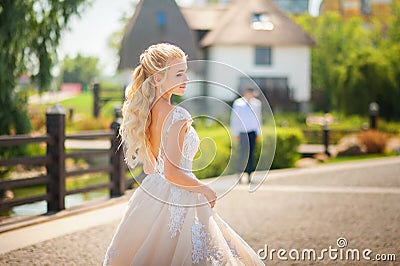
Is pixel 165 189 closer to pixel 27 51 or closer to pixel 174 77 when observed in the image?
pixel 174 77

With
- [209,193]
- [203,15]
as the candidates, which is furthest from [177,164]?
[203,15]

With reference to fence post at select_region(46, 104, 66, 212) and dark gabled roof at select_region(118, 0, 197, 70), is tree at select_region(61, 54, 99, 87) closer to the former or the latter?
dark gabled roof at select_region(118, 0, 197, 70)

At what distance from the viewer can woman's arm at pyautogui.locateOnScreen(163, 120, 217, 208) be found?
446 centimetres

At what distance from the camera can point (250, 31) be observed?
46094mm

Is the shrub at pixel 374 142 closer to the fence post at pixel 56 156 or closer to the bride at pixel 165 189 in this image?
the fence post at pixel 56 156

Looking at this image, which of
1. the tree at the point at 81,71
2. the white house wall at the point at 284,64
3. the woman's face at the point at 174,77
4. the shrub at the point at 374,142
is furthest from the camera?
the tree at the point at 81,71

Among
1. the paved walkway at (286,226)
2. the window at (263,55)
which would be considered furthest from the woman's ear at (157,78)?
the window at (263,55)

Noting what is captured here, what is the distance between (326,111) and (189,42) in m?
13.8

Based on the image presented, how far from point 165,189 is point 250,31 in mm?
41869

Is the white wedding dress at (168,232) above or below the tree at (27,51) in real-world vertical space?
below

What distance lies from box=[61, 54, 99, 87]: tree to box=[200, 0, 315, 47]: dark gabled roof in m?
40.4

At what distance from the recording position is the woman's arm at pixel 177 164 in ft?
14.6

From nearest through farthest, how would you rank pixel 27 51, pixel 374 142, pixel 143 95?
pixel 143 95, pixel 27 51, pixel 374 142

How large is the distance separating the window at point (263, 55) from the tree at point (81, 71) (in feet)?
140
